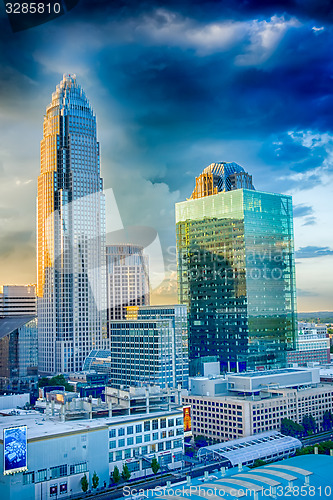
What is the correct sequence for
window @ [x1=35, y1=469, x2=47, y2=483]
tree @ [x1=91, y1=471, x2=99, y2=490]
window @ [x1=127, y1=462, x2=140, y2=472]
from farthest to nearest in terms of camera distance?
window @ [x1=127, y1=462, x2=140, y2=472]
tree @ [x1=91, y1=471, x2=99, y2=490]
window @ [x1=35, y1=469, x2=47, y2=483]

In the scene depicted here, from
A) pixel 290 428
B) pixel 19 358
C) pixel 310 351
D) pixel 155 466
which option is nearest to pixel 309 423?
pixel 290 428

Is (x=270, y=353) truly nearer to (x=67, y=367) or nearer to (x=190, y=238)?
(x=190, y=238)

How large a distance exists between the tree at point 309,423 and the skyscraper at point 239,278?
2241 cm

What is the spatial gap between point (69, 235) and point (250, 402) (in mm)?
60390

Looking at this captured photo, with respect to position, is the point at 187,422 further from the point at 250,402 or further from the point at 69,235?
the point at 69,235

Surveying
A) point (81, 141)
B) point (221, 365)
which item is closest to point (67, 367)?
point (221, 365)

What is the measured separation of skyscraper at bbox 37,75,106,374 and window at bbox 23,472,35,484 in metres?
66.6

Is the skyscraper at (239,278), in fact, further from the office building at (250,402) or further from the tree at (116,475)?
the tree at (116,475)

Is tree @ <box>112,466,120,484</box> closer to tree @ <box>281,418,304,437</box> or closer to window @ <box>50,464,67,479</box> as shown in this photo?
window @ <box>50,464,67,479</box>

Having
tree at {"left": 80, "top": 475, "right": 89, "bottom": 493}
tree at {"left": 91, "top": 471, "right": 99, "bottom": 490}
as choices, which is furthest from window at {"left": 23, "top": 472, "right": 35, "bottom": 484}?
tree at {"left": 91, "top": 471, "right": 99, "bottom": 490}

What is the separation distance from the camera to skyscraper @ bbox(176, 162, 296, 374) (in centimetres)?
9200

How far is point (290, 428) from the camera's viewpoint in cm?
6338

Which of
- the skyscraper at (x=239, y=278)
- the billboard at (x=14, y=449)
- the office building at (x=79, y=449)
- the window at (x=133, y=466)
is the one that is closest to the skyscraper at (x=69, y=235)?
the skyscraper at (x=239, y=278)

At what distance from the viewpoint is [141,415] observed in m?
49.9
